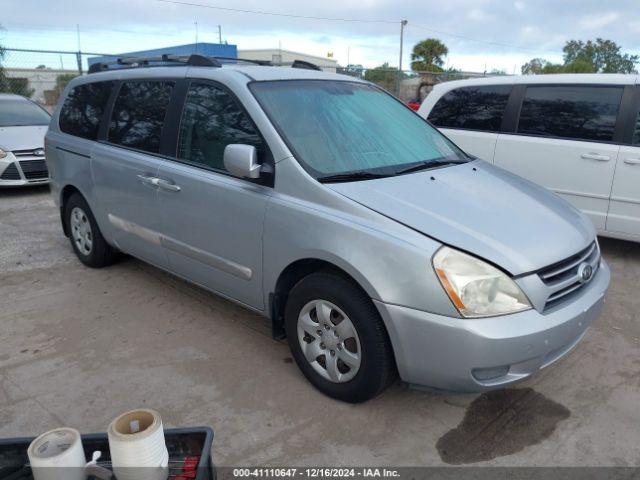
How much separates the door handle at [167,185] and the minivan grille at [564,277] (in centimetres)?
230

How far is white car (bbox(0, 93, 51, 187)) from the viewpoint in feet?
25.9

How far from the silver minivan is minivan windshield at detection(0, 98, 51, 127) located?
5667mm

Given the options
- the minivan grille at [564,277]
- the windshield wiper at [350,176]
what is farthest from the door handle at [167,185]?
the minivan grille at [564,277]

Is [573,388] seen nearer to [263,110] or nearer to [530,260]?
[530,260]

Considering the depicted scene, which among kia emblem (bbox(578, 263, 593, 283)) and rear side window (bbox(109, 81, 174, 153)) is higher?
rear side window (bbox(109, 81, 174, 153))

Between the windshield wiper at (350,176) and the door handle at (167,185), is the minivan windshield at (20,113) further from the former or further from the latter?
the windshield wiper at (350,176)

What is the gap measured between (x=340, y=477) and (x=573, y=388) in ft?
5.03

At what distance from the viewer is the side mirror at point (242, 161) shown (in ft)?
9.61

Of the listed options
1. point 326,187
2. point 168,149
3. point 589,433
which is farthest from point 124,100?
point 589,433

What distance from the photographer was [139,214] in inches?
157

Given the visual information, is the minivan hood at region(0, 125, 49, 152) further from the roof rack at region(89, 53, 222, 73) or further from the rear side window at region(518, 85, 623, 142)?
the rear side window at region(518, 85, 623, 142)

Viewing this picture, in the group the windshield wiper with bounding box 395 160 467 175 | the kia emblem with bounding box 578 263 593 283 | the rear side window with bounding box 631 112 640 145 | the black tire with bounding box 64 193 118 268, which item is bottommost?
the black tire with bounding box 64 193 118 268

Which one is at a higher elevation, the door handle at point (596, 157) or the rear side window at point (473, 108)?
the rear side window at point (473, 108)

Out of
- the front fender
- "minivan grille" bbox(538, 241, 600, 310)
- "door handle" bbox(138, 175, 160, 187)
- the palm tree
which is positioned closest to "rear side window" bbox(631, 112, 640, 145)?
"minivan grille" bbox(538, 241, 600, 310)
